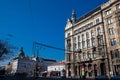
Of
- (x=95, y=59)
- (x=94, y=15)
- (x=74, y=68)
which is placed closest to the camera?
(x=95, y=59)

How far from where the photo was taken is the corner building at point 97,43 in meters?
45.4

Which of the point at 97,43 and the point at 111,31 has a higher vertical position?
the point at 111,31

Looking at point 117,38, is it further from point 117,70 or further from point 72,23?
point 72,23

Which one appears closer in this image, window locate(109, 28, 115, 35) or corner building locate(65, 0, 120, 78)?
corner building locate(65, 0, 120, 78)

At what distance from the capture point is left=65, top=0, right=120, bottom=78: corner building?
4541cm

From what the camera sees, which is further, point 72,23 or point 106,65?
A: point 72,23

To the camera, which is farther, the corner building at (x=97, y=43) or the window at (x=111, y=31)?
the window at (x=111, y=31)

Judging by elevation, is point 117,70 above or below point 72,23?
below

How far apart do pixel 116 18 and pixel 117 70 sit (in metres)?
14.8

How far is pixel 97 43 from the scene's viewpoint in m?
51.0

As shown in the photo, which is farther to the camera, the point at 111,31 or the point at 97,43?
the point at 97,43

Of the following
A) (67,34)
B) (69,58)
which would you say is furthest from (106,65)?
(67,34)

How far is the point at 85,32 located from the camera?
5738 centimetres

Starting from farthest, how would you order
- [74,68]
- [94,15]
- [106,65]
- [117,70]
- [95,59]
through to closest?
[74,68] → [94,15] → [95,59] → [106,65] → [117,70]
